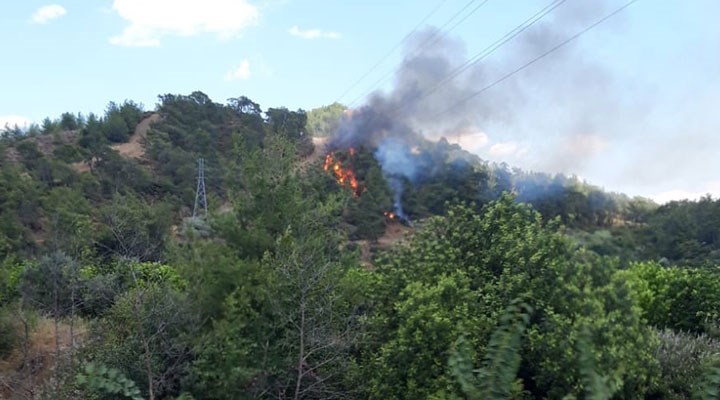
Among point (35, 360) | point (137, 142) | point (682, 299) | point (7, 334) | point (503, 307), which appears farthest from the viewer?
point (137, 142)

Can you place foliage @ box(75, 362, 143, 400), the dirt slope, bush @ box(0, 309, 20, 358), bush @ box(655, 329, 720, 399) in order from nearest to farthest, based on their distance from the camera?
foliage @ box(75, 362, 143, 400) → bush @ box(655, 329, 720, 399) → bush @ box(0, 309, 20, 358) → the dirt slope

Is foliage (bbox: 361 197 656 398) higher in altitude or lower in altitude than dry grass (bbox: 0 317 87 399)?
higher

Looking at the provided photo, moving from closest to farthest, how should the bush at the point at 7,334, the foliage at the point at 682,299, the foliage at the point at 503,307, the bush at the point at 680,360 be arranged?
the foliage at the point at 503,307 < the bush at the point at 680,360 < the foliage at the point at 682,299 < the bush at the point at 7,334

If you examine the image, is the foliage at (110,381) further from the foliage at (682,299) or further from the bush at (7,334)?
the bush at (7,334)

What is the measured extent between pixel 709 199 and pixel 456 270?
43522 millimetres

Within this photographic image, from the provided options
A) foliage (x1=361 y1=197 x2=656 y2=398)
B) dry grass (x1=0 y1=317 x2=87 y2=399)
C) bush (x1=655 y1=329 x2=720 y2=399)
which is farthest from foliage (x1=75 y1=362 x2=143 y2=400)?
dry grass (x1=0 y1=317 x2=87 y2=399)

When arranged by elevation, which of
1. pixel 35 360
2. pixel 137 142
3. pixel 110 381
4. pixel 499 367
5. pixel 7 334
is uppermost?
pixel 137 142

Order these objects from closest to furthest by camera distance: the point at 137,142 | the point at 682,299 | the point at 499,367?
the point at 499,367
the point at 682,299
the point at 137,142

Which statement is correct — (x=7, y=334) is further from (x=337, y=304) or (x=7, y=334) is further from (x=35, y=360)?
(x=337, y=304)

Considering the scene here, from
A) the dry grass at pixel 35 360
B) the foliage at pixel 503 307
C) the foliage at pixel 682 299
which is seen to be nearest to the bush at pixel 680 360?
the foliage at pixel 503 307

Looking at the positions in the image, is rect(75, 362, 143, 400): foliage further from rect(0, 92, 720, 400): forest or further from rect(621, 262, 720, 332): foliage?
rect(621, 262, 720, 332): foliage

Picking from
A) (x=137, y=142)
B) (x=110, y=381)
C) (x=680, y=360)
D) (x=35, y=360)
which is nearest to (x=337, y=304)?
(x=680, y=360)

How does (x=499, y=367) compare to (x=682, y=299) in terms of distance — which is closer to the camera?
(x=499, y=367)

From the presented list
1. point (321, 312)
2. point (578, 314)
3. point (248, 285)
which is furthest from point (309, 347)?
point (578, 314)
